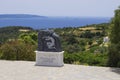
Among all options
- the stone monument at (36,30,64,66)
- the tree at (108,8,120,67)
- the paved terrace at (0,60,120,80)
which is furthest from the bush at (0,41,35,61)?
the tree at (108,8,120,67)

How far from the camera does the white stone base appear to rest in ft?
42.8

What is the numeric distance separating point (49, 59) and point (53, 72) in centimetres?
148

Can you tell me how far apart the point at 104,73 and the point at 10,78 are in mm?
3273

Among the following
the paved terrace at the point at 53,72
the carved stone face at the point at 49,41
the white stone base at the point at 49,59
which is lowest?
the paved terrace at the point at 53,72

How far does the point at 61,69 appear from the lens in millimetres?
12367

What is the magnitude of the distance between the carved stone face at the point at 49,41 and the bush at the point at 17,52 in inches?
92.5

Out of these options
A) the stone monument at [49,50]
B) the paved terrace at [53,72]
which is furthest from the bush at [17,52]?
the stone monument at [49,50]

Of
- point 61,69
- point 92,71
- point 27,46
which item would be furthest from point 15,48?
point 92,71

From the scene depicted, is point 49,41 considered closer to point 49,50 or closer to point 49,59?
point 49,50

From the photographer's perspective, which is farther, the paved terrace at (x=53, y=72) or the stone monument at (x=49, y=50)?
the stone monument at (x=49, y=50)

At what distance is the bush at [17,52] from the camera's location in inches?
611

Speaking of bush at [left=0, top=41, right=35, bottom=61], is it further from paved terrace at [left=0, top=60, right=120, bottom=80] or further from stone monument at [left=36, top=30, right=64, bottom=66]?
stone monument at [left=36, top=30, right=64, bottom=66]

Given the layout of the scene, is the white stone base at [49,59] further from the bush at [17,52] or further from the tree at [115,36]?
the bush at [17,52]

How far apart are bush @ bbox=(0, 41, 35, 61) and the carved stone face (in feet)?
7.71
